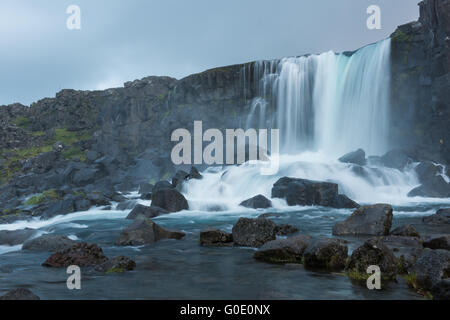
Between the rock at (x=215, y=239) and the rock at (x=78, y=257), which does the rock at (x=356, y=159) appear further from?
the rock at (x=78, y=257)

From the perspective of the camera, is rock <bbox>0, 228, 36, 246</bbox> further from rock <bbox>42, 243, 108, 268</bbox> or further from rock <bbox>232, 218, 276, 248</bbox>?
rock <bbox>232, 218, 276, 248</bbox>

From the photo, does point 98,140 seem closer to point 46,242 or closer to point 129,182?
point 129,182

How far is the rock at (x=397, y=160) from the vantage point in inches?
1414

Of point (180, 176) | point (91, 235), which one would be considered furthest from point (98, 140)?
point (91, 235)

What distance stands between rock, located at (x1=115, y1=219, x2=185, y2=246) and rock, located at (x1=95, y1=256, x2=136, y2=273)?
13.8 ft

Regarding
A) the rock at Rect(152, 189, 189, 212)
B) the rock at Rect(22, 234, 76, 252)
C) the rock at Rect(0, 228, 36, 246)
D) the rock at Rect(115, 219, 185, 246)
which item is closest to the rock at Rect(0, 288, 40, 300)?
the rock at Rect(22, 234, 76, 252)

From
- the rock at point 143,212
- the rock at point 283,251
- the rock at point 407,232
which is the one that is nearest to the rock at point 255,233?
the rock at point 283,251

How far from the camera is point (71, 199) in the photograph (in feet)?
101

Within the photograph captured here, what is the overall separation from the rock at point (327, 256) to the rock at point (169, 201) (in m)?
17.4

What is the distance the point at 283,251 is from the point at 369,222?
5.53 metres

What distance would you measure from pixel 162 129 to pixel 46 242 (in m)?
56.0

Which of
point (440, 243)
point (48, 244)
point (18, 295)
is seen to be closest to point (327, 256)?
point (440, 243)

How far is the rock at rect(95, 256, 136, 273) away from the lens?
32.9 feet

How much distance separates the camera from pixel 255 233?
13.3 metres
